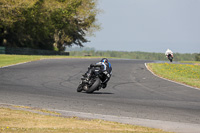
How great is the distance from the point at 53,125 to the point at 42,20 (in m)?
48.7

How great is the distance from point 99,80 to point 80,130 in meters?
7.97

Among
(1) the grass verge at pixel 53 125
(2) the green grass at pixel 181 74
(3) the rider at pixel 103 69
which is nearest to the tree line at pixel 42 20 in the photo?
(2) the green grass at pixel 181 74

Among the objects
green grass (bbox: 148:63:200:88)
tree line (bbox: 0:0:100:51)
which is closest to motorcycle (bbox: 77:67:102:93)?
green grass (bbox: 148:63:200:88)

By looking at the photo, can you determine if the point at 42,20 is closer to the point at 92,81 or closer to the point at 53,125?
the point at 92,81

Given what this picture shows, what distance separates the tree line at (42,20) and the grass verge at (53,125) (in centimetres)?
3933

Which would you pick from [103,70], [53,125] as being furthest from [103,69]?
[53,125]

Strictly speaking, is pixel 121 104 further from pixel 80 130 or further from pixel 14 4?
pixel 14 4

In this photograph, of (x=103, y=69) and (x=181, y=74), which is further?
(x=181, y=74)

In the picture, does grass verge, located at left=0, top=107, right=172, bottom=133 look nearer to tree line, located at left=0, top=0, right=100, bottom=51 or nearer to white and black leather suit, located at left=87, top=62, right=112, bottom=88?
white and black leather suit, located at left=87, top=62, right=112, bottom=88

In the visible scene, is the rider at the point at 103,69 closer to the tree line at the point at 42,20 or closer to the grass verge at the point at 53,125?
the grass verge at the point at 53,125

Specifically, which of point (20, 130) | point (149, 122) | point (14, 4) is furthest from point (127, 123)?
point (14, 4)

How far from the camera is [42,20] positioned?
2175 inches

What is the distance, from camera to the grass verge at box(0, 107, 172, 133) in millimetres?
7417

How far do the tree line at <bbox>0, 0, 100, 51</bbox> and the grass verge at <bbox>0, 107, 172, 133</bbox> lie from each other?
39325 mm
